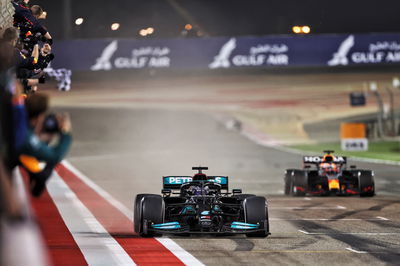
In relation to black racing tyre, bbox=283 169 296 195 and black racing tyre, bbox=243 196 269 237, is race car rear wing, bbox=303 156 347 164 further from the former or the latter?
black racing tyre, bbox=243 196 269 237

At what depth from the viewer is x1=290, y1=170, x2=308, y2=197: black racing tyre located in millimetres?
28938

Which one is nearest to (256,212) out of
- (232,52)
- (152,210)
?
(152,210)

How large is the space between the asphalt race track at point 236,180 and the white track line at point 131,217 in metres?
0.18

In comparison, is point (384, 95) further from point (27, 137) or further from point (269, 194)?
point (27, 137)

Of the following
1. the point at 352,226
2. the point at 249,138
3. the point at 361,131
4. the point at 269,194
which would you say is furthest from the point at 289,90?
the point at 352,226

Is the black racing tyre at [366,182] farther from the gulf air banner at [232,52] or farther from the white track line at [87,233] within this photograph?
the gulf air banner at [232,52]

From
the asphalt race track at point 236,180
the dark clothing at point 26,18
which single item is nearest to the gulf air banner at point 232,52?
the asphalt race track at point 236,180

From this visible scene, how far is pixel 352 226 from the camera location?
66.3ft

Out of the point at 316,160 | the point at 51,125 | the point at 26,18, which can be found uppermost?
the point at 26,18

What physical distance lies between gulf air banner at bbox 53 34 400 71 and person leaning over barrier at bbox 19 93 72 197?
131 feet

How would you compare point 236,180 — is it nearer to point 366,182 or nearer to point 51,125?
point 366,182

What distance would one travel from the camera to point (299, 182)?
29.1m

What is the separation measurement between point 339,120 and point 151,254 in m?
101

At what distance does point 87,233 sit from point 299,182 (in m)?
11.7
